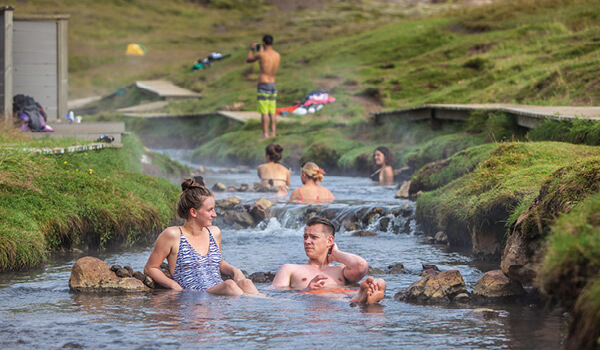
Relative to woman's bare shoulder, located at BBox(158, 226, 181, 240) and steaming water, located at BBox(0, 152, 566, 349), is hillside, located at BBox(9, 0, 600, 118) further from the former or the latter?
woman's bare shoulder, located at BBox(158, 226, 181, 240)

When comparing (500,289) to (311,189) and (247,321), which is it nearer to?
(247,321)

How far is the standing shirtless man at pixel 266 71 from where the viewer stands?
21.0 metres

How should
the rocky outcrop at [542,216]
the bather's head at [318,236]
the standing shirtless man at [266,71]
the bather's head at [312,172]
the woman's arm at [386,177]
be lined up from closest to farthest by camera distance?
the rocky outcrop at [542,216] → the bather's head at [318,236] → the bather's head at [312,172] → the woman's arm at [386,177] → the standing shirtless man at [266,71]

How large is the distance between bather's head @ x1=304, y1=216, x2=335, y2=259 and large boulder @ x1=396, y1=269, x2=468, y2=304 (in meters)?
1.07

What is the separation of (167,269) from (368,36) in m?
34.9

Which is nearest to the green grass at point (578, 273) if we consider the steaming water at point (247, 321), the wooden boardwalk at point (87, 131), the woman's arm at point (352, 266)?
the steaming water at point (247, 321)

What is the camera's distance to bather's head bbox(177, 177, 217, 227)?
7.48m

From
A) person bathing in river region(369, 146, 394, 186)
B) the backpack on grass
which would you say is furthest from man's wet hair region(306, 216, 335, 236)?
person bathing in river region(369, 146, 394, 186)

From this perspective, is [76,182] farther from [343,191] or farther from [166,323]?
[343,191]

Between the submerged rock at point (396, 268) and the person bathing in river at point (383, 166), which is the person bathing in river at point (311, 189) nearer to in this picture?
the person bathing in river at point (383, 166)

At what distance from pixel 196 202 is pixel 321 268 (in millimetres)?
1470

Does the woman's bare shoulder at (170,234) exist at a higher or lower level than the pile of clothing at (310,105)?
lower

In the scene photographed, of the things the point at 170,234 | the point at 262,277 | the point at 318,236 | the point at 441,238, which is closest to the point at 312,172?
the point at 441,238

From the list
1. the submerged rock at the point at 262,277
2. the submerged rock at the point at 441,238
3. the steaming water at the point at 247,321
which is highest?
the submerged rock at the point at 441,238
